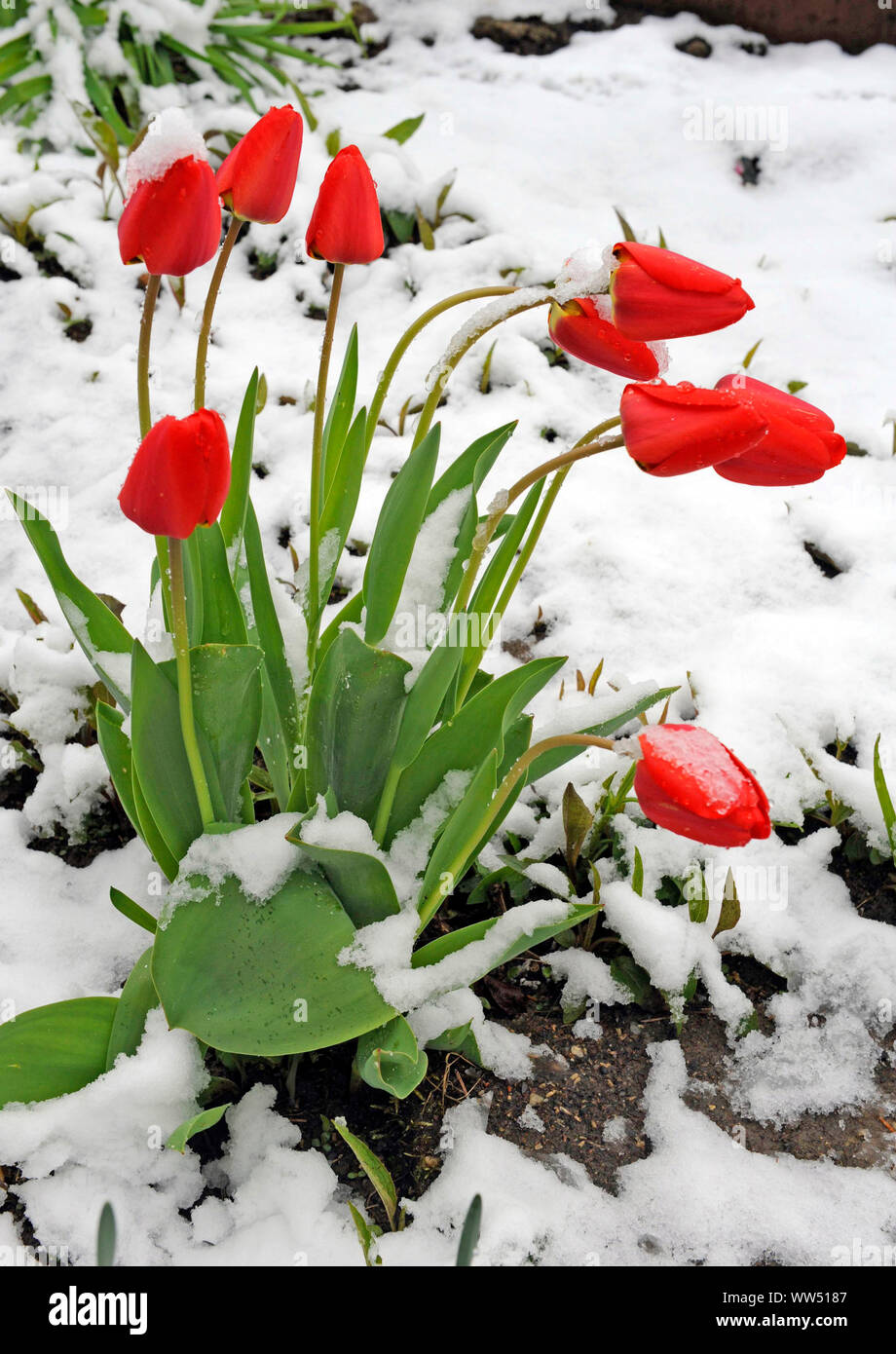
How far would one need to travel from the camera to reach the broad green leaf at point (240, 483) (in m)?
1.02

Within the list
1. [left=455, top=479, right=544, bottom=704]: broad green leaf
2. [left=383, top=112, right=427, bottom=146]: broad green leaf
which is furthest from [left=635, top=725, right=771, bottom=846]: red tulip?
[left=383, top=112, right=427, bottom=146]: broad green leaf

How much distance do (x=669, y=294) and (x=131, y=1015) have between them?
82cm

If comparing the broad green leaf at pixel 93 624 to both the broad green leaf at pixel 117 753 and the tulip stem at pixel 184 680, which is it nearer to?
the broad green leaf at pixel 117 753

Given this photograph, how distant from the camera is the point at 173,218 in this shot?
754 millimetres

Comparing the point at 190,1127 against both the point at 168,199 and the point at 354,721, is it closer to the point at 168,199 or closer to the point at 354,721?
the point at 354,721

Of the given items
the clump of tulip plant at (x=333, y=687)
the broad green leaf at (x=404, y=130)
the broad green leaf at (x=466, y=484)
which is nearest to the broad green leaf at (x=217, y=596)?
the clump of tulip plant at (x=333, y=687)

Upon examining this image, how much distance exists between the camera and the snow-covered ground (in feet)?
3.36

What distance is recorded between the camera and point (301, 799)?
106cm

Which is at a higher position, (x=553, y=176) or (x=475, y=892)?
(x=553, y=176)

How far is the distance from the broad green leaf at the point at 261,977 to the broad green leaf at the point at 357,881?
0.04m

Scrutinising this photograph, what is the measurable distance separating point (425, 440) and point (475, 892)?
60cm

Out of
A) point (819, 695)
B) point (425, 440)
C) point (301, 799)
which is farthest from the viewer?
point (819, 695)
